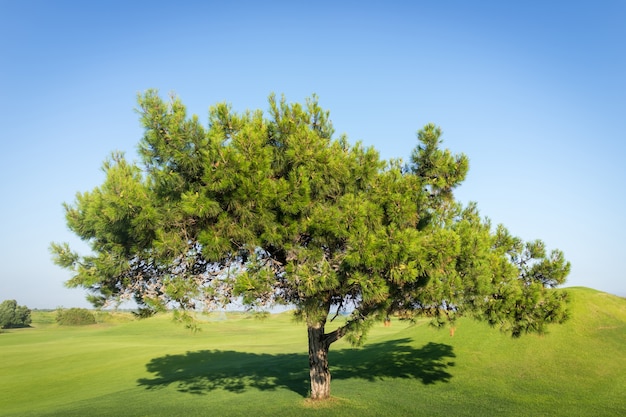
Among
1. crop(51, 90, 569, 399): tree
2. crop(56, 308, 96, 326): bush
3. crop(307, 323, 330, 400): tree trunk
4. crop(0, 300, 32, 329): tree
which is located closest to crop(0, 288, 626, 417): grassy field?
crop(307, 323, 330, 400): tree trunk

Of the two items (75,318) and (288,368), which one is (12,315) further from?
(288,368)

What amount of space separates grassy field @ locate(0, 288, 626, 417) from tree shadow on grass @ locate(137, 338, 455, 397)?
0.08 m

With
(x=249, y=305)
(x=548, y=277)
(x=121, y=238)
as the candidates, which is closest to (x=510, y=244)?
(x=548, y=277)

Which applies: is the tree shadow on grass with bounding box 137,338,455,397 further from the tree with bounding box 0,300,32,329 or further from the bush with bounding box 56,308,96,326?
the tree with bounding box 0,300,32,329

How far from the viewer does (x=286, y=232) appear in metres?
14.1

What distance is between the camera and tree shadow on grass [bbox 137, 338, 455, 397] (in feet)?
84.9

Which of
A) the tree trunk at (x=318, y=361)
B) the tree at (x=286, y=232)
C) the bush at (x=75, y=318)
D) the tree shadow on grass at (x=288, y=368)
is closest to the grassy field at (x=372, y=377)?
the tree shadow on grass at (x=288, y=368)

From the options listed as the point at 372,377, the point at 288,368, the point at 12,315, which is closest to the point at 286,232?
the point at 372,377

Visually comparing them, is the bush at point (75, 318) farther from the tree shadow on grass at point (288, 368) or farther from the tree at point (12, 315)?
the tree shadow on grass at point (288, 368)

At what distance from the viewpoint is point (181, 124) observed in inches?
539

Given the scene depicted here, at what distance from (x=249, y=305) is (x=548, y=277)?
471 inches

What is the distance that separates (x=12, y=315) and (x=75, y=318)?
1146cm

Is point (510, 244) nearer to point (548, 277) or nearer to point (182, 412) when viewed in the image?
point (548, 277)

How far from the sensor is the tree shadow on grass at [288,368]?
25875mm
